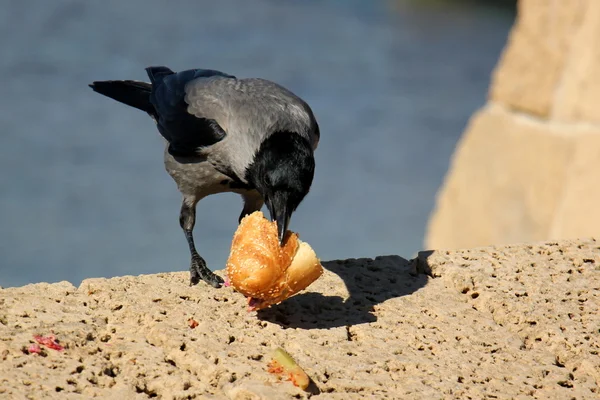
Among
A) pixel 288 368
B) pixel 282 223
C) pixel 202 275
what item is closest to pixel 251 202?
pixel 282 223

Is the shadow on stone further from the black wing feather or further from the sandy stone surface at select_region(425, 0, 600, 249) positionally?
the sandy stone surface at select_region(425, 0, 600, 249)

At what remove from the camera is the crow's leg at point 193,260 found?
3.26m

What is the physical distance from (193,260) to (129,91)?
1.71 metres

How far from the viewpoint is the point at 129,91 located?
508 centimetres

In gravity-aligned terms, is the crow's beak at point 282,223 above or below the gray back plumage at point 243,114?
below

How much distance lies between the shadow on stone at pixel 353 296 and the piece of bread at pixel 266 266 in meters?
0.09

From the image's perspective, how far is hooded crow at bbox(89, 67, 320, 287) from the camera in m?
3.58

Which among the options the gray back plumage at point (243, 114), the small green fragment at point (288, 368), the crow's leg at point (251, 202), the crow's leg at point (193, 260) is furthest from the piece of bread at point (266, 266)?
the crow's leg at point (251, 202)

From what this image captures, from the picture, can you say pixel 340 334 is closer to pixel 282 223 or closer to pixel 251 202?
pixel 282 223

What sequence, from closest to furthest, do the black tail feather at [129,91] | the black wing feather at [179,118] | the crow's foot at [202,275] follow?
the crow's foot at [202,275]
the black wing feather at [179,118]
the black tail feather at [129,91]

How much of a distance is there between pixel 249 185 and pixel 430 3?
10.9 meters

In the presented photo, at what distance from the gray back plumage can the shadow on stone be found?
0.70 metres

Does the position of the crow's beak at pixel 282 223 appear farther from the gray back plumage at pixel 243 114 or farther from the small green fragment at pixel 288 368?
the small green fragment at pixel 288 368

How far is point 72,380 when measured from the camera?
2.40 m
